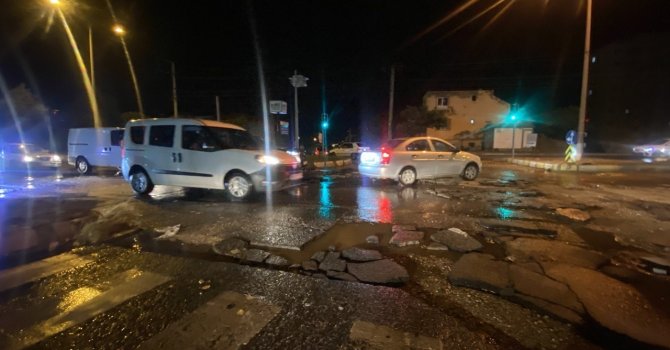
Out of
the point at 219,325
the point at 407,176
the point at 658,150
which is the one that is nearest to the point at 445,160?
the point at 407,176

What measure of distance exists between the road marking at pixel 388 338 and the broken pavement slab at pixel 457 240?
239 cm

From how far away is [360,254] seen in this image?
492 cm

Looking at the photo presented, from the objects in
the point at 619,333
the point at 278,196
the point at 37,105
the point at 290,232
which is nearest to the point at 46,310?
the point at 290,232

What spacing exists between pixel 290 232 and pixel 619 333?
4.28m

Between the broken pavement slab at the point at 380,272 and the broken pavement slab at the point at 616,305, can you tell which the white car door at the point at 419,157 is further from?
the broken pavement slab at the point at 616,305

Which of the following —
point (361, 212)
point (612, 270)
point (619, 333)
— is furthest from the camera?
point (361, 212)

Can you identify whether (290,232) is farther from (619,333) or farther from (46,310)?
(619,333)

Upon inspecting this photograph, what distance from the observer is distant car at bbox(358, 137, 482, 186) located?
11312mm

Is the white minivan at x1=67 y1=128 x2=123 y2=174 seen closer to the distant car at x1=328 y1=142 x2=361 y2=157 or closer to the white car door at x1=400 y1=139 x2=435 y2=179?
the white car door at x1=400 y1=139 x2=435 y2=179

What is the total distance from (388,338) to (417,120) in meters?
39.4

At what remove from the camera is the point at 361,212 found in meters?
7.49

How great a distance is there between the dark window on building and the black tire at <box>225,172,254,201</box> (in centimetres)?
525

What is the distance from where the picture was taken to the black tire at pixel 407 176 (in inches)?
455

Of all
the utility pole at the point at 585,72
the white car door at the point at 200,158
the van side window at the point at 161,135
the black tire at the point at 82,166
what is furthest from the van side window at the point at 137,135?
the utility pole at the point at 585,72
